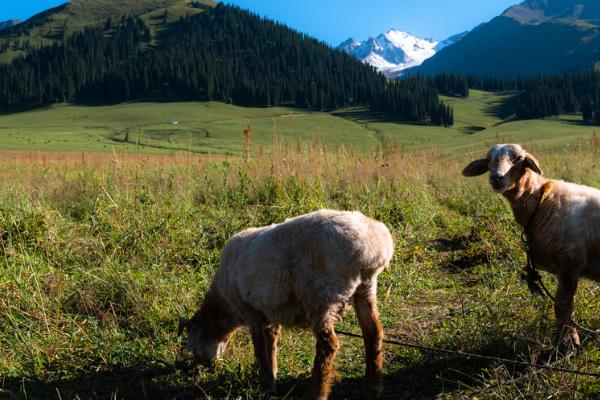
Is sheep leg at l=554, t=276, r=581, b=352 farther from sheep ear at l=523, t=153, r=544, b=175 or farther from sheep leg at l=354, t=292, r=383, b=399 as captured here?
sheep leg at l=354, t=292, r=383, b=399

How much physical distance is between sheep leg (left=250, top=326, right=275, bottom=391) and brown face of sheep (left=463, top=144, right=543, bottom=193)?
259cm

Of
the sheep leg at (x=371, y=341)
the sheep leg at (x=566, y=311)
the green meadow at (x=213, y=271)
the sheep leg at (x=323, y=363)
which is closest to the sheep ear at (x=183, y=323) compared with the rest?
the green meadow at (x=213, y=271)

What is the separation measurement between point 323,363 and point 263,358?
63 centimetres

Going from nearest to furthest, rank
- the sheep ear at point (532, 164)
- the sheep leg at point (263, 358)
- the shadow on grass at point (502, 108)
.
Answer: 1. the sheep leg at point (263, 358)
2. the sheep ear at point (532, 164)
3. the shadow on grass at point (502, 108)

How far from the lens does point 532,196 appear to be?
192 inches

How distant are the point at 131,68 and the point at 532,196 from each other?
149229 mm

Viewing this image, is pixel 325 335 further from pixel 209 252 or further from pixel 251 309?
pixel 209 252

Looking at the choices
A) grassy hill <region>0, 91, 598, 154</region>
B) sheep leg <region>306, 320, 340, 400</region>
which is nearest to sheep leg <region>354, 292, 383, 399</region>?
sheep leg <region>306, 320, 340, 400</region>

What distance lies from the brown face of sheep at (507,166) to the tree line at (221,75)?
9960cm

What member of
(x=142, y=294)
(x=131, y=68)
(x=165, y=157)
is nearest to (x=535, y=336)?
(x=142, y=294)

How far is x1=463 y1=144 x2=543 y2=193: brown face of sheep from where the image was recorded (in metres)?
4.68

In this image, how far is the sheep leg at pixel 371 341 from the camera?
4059 millimetres

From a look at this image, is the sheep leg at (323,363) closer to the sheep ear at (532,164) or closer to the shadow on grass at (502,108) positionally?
the sheep ear at (532,164)

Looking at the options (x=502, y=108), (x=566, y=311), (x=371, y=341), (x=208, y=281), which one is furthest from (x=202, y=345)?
(x=502, y=108)
